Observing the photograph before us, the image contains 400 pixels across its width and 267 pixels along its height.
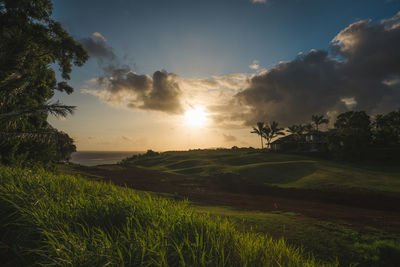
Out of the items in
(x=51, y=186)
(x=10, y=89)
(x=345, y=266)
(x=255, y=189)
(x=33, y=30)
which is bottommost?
(x=255, y=189)

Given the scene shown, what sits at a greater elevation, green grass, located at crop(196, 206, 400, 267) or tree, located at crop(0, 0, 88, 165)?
tree, located at crop(0, 0, 88, 165)

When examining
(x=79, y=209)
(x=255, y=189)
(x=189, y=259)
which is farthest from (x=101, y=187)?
(x=255, y=189)

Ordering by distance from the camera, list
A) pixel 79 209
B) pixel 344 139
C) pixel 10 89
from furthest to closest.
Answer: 1. pixel 344 139
2. pixel 10 89
3. pixel 79 209

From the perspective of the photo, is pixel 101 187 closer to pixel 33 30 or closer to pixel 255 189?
pixel 33 30

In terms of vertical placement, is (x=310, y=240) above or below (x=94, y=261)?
below

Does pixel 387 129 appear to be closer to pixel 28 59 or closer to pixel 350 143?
pixel 350 143

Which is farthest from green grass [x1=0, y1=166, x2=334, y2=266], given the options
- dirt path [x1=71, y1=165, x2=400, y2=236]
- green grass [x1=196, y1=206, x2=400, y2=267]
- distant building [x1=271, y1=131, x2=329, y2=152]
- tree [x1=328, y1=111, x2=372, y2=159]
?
distant building [x1=271, y1=131, x2=329, y2=152]

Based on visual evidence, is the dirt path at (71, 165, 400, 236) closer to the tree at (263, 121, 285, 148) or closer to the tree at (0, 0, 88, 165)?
the tree at (0, 0, 88, 165)

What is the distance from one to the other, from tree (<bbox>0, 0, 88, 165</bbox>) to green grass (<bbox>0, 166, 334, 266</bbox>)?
5.78m

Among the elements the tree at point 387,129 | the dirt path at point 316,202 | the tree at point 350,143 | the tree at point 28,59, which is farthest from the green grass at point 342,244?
the tree at point 387,129

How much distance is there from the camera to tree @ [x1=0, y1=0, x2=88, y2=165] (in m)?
11.3

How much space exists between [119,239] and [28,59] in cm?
1875

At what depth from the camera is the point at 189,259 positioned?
279 centimetres

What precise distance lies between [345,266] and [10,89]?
1635cm
